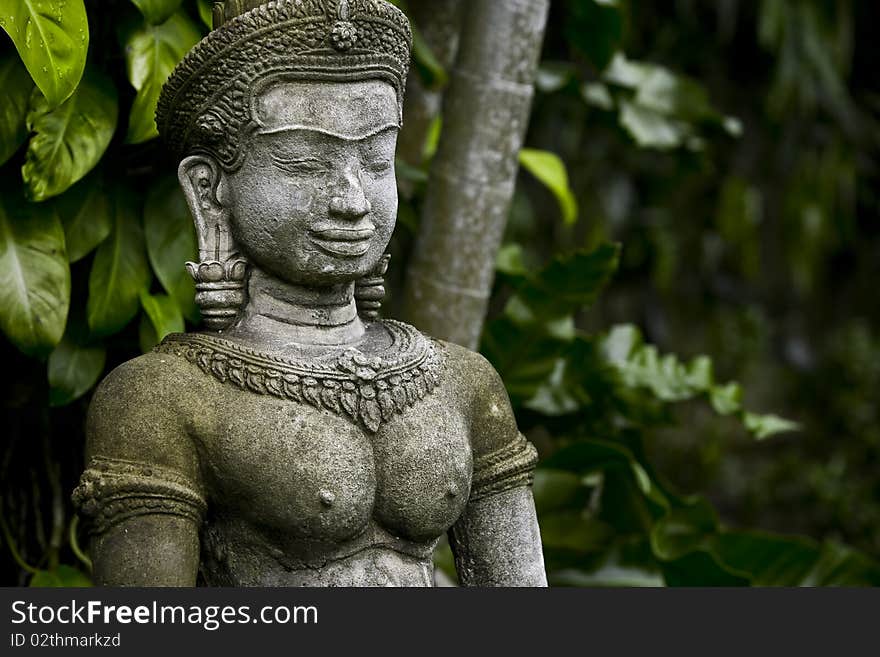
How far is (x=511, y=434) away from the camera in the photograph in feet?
7.56

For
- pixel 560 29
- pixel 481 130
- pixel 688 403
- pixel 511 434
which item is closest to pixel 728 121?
pixel 481 130

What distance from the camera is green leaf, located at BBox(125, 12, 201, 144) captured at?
2.61 meters

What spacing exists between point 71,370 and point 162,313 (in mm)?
236

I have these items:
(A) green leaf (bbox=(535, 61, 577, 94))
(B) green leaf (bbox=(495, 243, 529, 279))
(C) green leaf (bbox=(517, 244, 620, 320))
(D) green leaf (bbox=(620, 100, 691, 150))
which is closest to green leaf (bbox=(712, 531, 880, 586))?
(C) green leaf (bbox=(517, 244, 620, 320))

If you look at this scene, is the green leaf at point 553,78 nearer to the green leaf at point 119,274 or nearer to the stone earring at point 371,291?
the green leaf at point 119,274

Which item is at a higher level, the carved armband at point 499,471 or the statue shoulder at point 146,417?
the statue shoulder at point 146,417

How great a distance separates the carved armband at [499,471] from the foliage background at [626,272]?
2.72 feet

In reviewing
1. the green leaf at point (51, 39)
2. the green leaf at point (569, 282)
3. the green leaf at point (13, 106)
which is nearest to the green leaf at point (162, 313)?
the green leaf at point (13, 106)

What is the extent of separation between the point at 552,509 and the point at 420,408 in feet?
5.37

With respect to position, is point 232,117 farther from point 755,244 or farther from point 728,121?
point 755,244

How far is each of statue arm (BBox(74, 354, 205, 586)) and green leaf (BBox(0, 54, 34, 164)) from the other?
856 millimetres

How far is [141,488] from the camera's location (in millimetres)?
1967

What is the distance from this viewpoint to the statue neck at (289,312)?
7.02 ft

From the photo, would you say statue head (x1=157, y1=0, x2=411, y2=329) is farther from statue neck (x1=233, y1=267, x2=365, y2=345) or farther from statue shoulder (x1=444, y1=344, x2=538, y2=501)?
statue shoulder (x1=444, y1=344, x2=538, y2=501)
